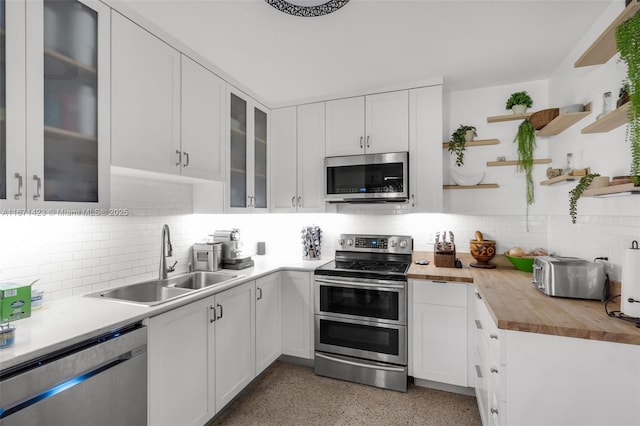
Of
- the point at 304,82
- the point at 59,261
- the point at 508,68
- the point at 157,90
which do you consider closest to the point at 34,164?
the point at 59,261

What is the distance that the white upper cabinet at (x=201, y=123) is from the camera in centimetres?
216

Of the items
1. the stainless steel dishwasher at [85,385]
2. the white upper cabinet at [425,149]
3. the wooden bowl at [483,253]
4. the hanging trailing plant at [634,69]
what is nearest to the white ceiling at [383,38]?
the white upper cabinet at [425,149]

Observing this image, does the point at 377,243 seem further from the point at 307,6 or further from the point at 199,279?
the point at 307,6

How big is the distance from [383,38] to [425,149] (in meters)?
1.08

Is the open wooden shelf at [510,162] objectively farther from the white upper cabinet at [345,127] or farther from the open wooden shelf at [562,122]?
the white upper cabinet at [345,127]

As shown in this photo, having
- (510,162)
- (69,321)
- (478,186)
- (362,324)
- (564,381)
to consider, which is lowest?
(362,324)

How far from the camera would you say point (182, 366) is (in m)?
1.77

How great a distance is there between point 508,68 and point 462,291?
186 centimetres

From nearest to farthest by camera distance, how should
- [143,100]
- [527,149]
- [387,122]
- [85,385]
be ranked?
1. [85,385]
2. [143,100]
3. [527,149]
4. [387,122]

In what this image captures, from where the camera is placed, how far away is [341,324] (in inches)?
105

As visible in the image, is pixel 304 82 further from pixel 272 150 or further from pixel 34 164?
pixel 34 164

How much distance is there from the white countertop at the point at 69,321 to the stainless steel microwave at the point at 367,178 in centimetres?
149

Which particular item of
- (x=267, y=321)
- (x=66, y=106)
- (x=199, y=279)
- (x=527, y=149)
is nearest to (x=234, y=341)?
(x=267, y=321)

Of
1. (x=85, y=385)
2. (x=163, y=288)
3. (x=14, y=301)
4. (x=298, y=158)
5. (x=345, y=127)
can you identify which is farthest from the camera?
(x=298, y=158)
